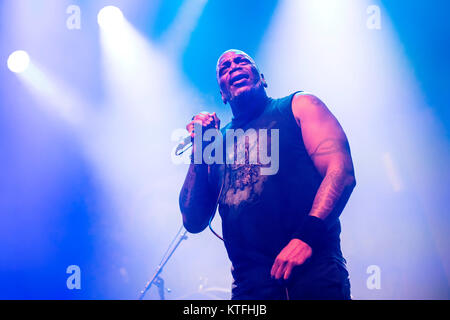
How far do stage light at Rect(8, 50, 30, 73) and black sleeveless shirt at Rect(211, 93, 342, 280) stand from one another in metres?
3.87

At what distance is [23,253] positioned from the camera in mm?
4359

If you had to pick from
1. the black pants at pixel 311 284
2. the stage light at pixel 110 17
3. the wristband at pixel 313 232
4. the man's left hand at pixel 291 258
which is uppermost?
the stage light at pixel 110 17

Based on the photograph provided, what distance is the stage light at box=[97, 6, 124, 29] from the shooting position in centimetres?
443

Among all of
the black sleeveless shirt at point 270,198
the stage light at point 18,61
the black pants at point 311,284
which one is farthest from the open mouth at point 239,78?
the stage light at point 18,61

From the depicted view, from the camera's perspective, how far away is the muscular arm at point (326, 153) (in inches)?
52.3

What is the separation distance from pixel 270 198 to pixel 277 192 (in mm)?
38

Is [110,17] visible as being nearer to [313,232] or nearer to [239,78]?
[239,78]

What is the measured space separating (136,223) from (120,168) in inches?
28.5

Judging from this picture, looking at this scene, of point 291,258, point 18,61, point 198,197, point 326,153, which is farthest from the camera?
point 18,61

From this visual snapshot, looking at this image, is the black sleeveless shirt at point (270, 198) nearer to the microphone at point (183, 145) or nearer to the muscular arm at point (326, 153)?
the muscular arm at point (326, 153)

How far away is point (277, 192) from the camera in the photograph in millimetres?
1478

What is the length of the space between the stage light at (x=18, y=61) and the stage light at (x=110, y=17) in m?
1.00

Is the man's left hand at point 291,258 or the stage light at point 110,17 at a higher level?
the stage light at point 110,17

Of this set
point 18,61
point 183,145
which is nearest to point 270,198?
point 183,145
